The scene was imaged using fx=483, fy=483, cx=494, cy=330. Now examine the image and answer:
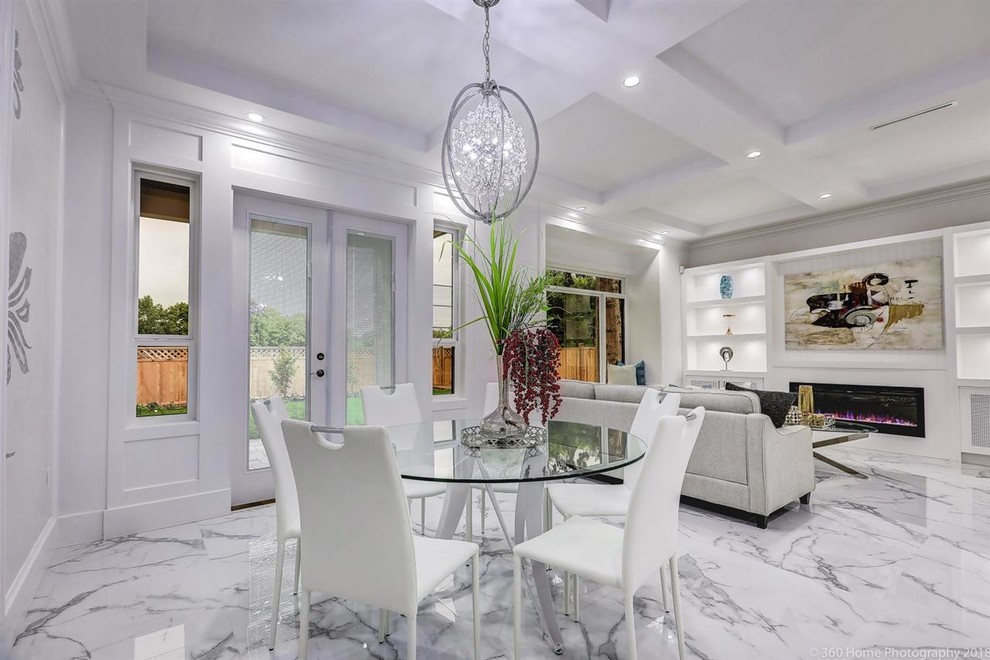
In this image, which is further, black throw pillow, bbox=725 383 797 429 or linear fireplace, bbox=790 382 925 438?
linear fireplace, bbox=790 382 925 438

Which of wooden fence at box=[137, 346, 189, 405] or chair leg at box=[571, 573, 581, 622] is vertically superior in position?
wooden fence at box=[137, 346, 189, 405]

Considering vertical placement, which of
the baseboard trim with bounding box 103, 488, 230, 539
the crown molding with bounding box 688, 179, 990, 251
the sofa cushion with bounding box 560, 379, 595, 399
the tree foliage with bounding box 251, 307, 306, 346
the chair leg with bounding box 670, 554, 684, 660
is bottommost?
the baseboard trim with bounding box 103, 488, 230, 539

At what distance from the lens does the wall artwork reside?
191 inches

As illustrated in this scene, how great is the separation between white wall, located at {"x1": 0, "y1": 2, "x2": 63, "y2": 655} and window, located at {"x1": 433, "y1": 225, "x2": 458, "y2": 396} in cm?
255

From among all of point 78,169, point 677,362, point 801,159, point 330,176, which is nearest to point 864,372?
point 677,362

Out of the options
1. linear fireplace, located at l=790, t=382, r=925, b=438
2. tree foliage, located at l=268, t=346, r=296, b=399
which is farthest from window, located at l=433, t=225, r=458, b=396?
linear fireplace, located at l=790, t=382, r=925, b=438

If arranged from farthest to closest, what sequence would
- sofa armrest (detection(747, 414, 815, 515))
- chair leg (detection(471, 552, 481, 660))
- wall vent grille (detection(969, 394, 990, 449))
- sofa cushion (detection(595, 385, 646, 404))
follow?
1. wall vent grille (detection(969, 394, 990, 449))
2. sofa cushion (detection(595, 385, 646, 404))
3. sofa armrest (detection(747, 414, 815, 515))
4. chair leg (detection(471, 552, 481, 660))

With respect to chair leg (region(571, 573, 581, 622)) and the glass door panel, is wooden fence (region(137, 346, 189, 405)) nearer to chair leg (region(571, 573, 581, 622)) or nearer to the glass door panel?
the glass door panel

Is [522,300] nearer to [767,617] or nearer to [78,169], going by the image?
[767,617]

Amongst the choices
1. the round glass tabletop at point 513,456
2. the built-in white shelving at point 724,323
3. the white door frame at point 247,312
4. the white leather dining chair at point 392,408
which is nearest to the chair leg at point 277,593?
the round glass tabletop at point 513,456

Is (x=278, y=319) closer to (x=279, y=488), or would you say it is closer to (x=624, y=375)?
(x=279, y=488)

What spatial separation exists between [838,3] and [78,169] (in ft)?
13.6

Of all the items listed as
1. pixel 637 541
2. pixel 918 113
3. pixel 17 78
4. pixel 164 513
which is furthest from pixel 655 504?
pixel 918 113

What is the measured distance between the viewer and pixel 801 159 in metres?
4.00
